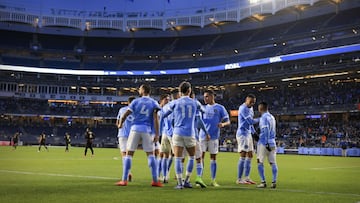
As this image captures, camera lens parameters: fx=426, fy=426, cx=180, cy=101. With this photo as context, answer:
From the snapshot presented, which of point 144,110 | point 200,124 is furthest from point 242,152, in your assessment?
point 144,110

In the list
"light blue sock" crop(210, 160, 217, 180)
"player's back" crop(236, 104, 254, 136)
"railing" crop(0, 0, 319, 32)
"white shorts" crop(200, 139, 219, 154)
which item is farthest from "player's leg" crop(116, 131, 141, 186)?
"railing" crop(0, 0, 319, 32)

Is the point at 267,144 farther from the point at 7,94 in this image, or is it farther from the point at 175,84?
the point at 7,94

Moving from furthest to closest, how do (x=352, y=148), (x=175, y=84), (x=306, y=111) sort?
1. (x=175, y=84)
2. (x=306, y=111)
3. (x=352, y=148)

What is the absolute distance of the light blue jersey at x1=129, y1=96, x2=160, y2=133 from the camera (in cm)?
1234

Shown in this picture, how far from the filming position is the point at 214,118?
1409 centimetres

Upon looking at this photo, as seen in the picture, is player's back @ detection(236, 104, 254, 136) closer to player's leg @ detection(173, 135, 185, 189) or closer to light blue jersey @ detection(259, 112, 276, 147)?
light blue jersey @ detection(259, 112, 276, 147)

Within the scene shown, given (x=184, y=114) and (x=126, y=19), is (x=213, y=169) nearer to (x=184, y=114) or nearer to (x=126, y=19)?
(x=184, y=114)

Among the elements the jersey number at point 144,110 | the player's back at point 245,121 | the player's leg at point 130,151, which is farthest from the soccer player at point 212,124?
the player's leg at point 130,151

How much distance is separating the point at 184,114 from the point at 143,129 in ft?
4.37

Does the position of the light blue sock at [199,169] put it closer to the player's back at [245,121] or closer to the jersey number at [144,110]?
the jersey number at [144,110]

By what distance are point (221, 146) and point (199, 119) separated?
2064 inches

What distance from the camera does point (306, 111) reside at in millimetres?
61969

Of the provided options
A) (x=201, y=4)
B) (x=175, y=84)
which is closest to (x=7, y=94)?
(x=175, y=84)

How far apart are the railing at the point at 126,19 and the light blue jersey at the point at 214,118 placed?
62.9 m
